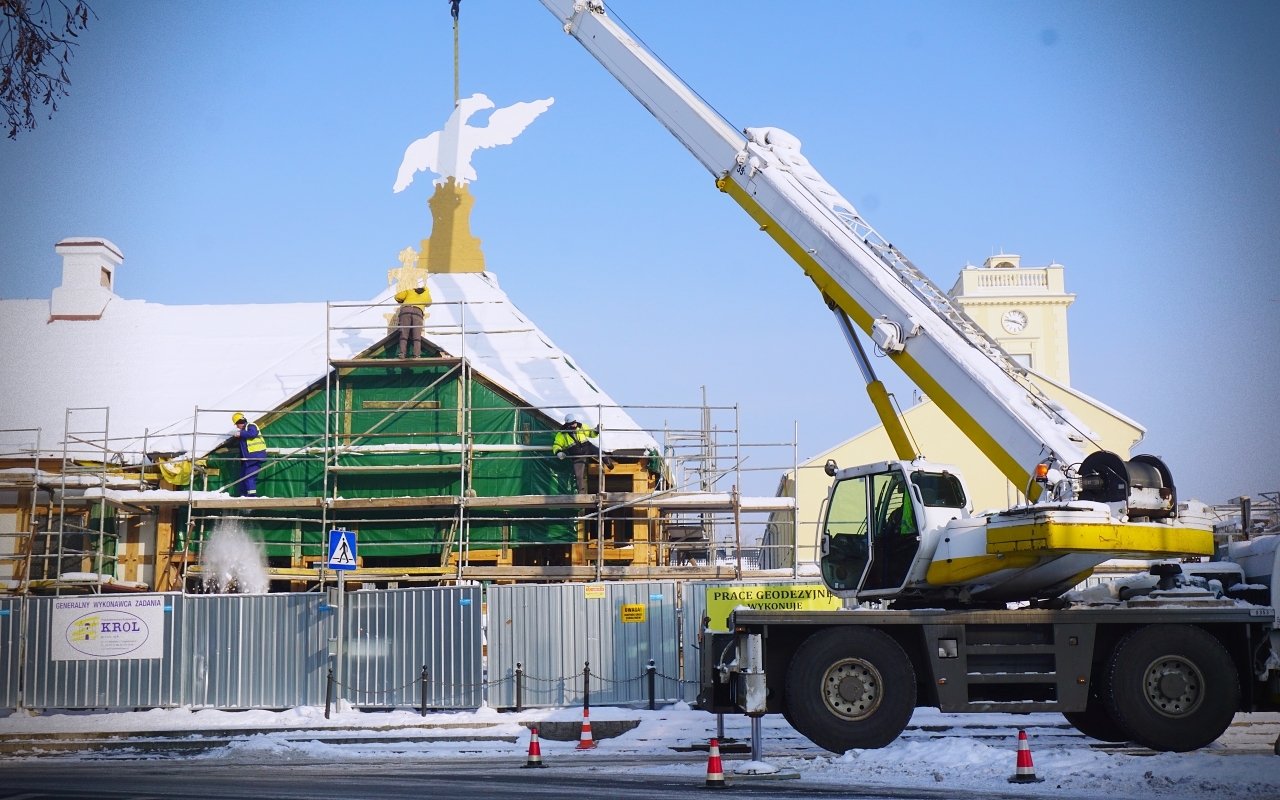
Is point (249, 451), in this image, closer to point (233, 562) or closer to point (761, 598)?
point (233, 562)

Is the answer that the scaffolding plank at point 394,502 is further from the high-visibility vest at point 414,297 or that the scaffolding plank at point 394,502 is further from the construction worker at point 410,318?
the high-visibility vest at point 414,297

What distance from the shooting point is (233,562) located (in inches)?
925

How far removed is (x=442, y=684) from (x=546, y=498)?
191 inches

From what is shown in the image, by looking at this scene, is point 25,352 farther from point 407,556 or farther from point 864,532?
point 864,532

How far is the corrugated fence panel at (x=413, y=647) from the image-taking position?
18469mm

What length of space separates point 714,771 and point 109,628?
41.0 ft

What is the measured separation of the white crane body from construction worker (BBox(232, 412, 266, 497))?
417 inches

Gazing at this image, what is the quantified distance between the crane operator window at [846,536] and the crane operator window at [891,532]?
14cm

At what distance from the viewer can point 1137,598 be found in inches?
464

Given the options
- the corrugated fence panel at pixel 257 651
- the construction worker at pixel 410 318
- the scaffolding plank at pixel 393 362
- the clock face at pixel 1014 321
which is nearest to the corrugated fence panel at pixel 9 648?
the corrugated fence panel at pixel 257 651

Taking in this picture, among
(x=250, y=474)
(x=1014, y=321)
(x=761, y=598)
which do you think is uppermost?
(x=1014, y=321)

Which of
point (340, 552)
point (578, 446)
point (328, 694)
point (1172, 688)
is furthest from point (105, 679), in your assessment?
point (1172, 688)

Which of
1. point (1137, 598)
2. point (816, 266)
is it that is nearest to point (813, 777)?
point (1137, 598)

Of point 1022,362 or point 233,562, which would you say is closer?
point 233,562
